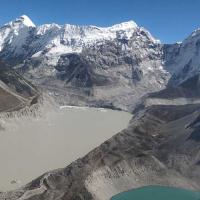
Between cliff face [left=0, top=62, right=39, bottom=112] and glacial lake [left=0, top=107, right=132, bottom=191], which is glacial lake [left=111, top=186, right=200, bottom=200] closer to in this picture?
glacial lake [left=0, top=107, right=132, bottom=191]

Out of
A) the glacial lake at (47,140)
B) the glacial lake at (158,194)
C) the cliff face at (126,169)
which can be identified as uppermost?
the glacial lake at (47,140)

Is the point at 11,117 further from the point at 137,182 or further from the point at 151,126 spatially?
the point at 137,182

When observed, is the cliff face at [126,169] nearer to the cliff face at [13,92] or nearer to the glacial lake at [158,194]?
the glacial lake at [158,194]

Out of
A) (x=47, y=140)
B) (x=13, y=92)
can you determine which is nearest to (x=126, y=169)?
(x=47, y=140)

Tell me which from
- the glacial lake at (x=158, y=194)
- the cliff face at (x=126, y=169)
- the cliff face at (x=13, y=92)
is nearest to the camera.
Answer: the cliff face at (x=126, y=169)

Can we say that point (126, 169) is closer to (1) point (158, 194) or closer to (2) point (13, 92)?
(1) point (158, 194)

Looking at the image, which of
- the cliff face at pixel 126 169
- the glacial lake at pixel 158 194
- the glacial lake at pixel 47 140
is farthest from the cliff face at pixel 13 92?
the glacial lake at pixel 158 194
